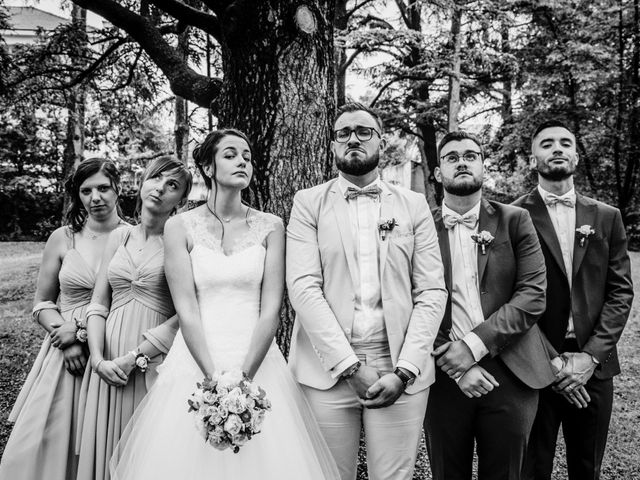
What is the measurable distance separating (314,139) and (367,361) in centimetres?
202

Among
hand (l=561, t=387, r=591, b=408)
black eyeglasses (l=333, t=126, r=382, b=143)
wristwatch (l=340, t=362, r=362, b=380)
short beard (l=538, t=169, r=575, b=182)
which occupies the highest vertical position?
black eyeglasses (l=333, t=126, r=382, b=143)

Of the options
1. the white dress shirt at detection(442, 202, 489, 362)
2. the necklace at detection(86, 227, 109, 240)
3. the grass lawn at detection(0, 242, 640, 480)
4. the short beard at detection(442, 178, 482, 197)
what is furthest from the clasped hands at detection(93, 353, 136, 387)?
the grass lawn at detection(0, 242, 640, 480)

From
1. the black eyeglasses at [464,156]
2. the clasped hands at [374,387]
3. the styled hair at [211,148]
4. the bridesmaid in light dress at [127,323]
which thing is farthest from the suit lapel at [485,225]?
the bridesmaid in light dress at [127,323]

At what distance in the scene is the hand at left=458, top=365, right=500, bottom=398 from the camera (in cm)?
309

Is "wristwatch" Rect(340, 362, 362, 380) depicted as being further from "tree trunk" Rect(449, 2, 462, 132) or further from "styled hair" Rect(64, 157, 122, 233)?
"tree trunk" Rect(449, 2, 462, 132)

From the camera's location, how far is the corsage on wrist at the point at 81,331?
338 cm

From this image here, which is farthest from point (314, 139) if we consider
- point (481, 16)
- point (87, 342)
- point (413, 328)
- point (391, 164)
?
point (391, 164)

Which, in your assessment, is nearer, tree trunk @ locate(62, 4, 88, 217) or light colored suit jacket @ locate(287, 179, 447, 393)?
light colored suit jacket @ locate(287, 179, 447, 393)

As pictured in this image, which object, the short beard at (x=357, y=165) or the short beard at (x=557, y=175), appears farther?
the short beard at (x=557, y=175)

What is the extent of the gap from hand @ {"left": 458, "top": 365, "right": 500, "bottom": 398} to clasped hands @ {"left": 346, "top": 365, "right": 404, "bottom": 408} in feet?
1.57

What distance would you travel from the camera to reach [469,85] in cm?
1708

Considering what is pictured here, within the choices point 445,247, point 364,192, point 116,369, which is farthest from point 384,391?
point 116,369

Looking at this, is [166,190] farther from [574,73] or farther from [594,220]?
[574,73]

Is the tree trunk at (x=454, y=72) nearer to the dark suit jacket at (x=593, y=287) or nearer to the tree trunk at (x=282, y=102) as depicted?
the tree trunk at (x=282, y=102)
